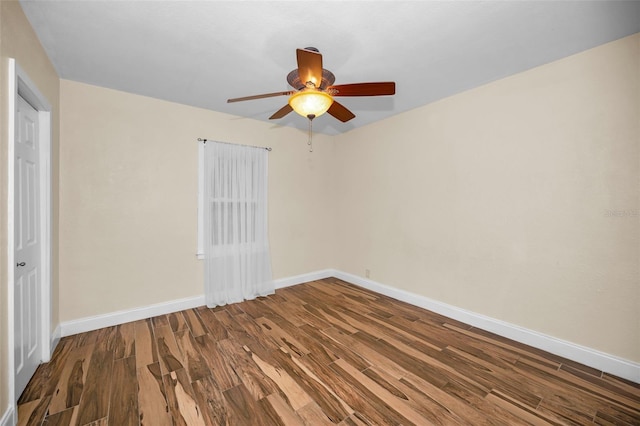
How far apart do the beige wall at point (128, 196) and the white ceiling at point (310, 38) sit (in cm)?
44

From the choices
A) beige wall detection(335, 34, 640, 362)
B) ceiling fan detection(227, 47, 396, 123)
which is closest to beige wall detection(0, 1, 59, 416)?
ceiling fan detection(227, 47, 396, 123)

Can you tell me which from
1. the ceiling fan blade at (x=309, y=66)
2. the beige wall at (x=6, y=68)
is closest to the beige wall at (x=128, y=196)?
the beige wall at (x=6, y=68)

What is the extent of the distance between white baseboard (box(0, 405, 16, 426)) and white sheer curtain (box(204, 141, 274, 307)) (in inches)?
80.3

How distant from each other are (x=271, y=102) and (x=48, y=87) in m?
2.17

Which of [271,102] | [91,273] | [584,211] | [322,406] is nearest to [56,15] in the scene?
[271,102]

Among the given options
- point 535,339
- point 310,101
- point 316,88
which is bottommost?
point 535,339

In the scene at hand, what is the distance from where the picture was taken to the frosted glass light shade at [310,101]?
1.82 m

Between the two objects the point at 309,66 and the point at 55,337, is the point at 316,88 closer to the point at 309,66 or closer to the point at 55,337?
the point at 309,66

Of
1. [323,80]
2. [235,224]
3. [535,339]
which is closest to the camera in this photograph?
[323,80]

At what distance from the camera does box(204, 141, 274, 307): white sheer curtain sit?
3.71 metres

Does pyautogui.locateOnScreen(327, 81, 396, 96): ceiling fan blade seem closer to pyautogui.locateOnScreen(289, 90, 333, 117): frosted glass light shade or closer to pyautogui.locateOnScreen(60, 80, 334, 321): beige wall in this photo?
pyautogui.locateOnScreen(289, 90, 333, 117): frosted glass light shade

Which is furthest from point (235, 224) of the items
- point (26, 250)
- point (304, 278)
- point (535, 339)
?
point (535, 339)

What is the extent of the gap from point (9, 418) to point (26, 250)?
3.81 ft

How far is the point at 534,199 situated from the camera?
8.71ft
